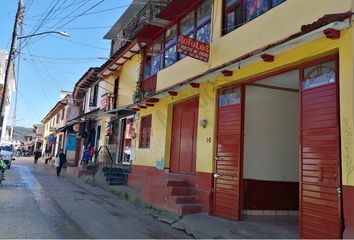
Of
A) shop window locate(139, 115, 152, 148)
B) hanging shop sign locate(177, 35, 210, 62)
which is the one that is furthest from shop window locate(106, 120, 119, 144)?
hanging shop sign locate(177, 35, 210, 62)

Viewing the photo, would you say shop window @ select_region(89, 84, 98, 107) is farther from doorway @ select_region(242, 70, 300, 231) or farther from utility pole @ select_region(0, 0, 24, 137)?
doorway @ select_region(242, 70, 300, 231)

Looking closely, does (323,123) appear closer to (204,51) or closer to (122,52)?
(204,51)

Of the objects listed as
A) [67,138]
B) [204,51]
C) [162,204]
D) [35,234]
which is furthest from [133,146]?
[67,138]

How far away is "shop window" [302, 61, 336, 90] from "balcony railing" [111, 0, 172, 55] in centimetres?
888

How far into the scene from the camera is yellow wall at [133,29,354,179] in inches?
258

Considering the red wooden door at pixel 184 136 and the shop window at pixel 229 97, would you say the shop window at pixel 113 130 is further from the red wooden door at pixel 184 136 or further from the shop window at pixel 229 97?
the shop window at pixel 229 97

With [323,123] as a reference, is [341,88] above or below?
above

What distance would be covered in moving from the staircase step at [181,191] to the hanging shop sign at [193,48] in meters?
3.91

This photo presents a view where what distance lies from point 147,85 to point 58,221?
871 centimetres

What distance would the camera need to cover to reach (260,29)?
9.23 meters

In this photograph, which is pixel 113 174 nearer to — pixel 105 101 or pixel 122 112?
pixel 122 112

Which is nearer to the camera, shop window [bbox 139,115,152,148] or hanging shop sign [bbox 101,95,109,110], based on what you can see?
shop window [bbox 139,115,152,148]

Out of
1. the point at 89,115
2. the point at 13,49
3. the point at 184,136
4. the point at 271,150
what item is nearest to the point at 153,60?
the point at 184,136

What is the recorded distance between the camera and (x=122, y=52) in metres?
18.9
